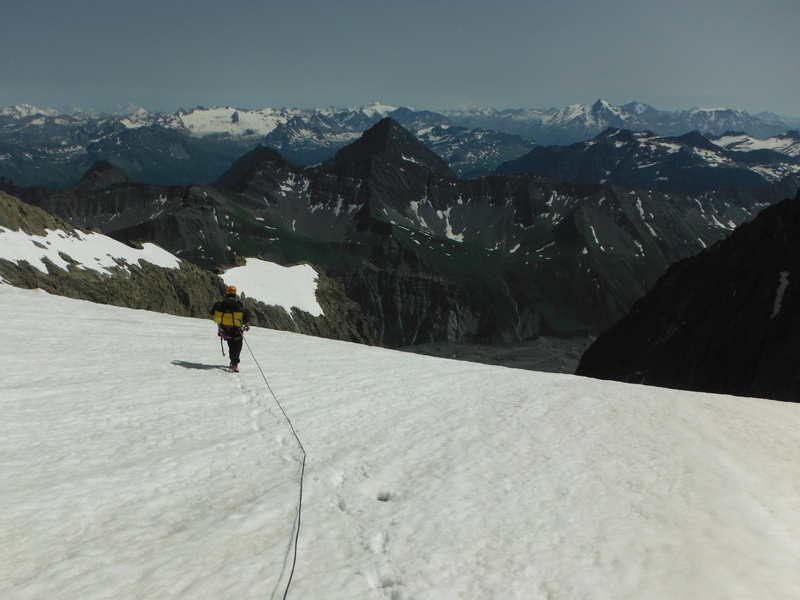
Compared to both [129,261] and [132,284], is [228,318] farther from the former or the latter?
[129,261]

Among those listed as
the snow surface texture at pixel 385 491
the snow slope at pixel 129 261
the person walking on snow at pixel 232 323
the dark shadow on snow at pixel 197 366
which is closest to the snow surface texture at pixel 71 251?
the snow slope at pixel 129 261

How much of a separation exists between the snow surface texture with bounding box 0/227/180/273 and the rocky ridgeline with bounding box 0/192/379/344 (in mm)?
1147

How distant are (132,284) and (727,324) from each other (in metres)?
88.5

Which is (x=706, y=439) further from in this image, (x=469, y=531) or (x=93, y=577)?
(x=93, y=577)

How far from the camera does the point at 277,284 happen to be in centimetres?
10150

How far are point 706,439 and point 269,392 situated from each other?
12.0 m

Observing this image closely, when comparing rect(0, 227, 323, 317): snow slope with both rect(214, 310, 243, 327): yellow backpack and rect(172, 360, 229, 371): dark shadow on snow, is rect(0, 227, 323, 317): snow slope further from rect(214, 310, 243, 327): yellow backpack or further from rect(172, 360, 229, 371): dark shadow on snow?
rect(214, 310, 243, 327): yellow backpack

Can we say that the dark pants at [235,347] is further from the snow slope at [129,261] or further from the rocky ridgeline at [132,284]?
the snow slope at [129,261]

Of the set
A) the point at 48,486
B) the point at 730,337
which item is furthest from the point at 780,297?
the point at 48,486

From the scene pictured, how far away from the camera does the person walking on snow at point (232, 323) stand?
17.4m

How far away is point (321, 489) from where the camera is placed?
8766 mm

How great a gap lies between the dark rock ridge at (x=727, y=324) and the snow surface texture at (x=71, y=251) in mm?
83449

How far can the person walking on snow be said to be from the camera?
17422 millimetres

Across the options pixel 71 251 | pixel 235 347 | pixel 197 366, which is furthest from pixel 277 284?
pixel 235 347
